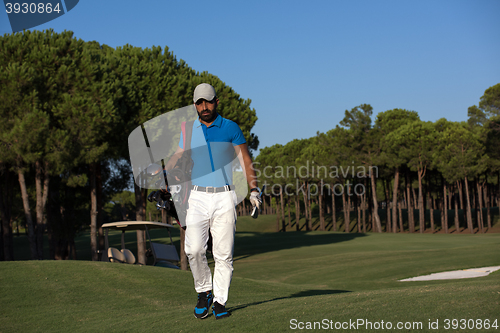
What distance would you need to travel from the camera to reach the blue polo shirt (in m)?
4.82

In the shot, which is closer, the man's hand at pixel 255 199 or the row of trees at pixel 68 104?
the man's hand at pixel 255 199

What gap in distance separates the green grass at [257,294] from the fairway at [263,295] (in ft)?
0.06

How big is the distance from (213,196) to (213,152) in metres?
0.51

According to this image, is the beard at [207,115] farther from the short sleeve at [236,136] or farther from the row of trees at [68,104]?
the row of trees at [68,104]

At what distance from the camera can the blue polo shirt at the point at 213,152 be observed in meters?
4.82

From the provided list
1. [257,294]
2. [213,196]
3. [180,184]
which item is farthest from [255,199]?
[257,294]

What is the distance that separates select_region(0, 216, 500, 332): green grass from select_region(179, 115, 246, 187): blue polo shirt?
1.58m

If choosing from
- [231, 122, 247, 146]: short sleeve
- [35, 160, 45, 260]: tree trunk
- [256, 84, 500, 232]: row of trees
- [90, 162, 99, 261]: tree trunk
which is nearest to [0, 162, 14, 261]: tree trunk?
[35, 160, 45, 260]: tree trunk

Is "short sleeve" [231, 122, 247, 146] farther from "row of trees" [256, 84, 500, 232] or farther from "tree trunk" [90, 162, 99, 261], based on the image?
"row of trees" [256, 84, 500, 232]

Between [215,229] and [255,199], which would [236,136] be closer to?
[255,199]

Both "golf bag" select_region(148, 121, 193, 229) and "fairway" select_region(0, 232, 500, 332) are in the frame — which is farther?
"golf bag" select_region(148, 121, 193, 229)

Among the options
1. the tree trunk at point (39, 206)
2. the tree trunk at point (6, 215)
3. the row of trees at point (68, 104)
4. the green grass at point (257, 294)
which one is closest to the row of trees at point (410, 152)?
the row of trees at point (68, 104)

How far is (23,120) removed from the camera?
69.1 feet

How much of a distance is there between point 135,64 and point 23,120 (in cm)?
828
